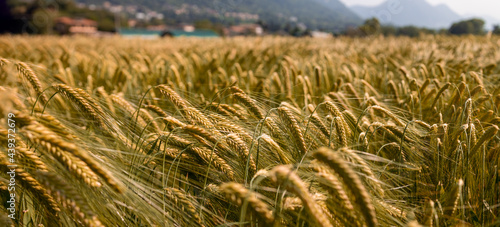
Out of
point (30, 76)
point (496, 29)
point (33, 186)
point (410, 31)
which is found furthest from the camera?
point (410, 31)

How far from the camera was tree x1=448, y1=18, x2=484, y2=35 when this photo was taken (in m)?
13.0

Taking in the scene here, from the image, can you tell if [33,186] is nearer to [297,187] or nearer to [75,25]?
[297,187]

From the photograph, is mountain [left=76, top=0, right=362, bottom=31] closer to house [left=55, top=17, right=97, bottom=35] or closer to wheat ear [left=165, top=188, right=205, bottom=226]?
wheat ear [left=165, top=188, right=205, bottom=226]

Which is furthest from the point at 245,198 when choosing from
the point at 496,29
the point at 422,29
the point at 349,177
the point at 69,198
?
the point at 422,29

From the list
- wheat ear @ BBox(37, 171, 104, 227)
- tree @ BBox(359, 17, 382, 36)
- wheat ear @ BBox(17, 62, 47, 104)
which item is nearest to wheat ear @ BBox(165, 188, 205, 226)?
wheat ear @ BBox(37, 171, 104, 227)

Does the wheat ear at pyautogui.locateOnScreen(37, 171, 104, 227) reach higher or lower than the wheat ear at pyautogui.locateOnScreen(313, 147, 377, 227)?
lower

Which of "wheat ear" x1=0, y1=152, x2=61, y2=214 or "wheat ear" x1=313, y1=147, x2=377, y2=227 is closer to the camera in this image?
"wheat ear" x1=313, y1=147, x2=377, y2=227

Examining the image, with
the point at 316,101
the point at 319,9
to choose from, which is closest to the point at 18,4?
the point at 319,9

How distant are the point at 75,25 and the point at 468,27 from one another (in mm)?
45940

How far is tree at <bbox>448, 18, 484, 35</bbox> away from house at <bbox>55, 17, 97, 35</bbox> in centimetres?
4068

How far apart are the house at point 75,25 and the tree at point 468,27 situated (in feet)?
133

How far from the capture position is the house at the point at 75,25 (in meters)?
43.8

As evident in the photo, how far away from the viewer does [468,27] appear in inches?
516

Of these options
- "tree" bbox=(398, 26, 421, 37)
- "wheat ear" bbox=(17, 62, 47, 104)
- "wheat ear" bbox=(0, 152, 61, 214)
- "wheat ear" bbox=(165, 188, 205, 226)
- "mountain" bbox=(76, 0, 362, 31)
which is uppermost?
"mountain" bbox=(76, 0, 362, 31)
